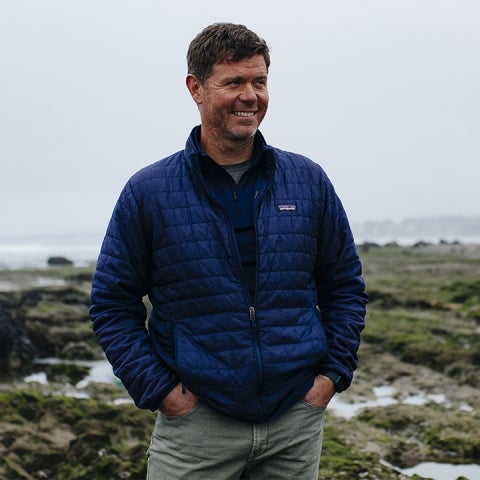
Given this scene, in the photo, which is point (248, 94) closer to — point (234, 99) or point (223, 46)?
point (234, 99)

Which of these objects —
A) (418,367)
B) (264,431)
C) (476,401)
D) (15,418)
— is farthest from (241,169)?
(418,367)

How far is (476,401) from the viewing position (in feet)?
40.7

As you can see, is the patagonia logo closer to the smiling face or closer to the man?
the man

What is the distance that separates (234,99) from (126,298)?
1.21 m

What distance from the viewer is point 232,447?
382 centimetres

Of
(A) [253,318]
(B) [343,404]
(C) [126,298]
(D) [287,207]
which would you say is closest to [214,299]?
(A) [253,318]

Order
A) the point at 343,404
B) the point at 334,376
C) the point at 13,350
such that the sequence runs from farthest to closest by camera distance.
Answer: the point at 13,350
the point at 343,404
the point at 334,376

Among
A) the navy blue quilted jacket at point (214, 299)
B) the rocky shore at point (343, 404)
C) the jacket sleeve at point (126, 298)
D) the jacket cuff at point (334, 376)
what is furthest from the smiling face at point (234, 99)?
the rocky shore at point (343, 404)

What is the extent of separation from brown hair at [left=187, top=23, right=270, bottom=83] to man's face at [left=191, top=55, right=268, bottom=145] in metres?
0.03

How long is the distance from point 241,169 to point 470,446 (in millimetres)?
6739

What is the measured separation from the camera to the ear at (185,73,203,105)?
13.2 ft

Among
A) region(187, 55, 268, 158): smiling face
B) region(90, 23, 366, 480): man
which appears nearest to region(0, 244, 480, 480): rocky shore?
region(90, 23, 366, 480): man

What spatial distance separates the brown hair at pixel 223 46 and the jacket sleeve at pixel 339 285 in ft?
2.90

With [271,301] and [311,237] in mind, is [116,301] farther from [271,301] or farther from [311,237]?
[311,237]
